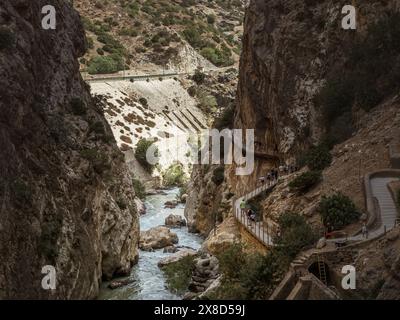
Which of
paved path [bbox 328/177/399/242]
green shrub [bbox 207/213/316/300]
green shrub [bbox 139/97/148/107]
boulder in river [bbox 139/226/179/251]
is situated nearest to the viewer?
green shrub [bbox 207/213/316/300]

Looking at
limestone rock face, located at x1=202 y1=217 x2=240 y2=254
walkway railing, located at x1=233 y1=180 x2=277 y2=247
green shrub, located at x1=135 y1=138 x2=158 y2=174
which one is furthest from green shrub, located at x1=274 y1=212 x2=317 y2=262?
green shrub, located at x1=135 y1=138 x2=158 y2=174

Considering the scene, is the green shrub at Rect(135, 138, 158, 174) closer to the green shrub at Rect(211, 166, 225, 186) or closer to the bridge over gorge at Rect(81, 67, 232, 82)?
the bridge over gorge at Rect(81, 67, 232, 82)

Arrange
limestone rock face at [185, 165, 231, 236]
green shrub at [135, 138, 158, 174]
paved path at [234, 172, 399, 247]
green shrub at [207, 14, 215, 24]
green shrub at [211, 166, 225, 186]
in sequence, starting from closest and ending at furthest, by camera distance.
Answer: paved path at [234, 172, 399, 247], limestone rock face at [185, 165, 231, 236], green shrub at [211, 166, 225, 186], green shrub at [135, 138, 158, 174], green shrub at [207, 14, 215, 24]

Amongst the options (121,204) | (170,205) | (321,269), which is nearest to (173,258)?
(121,204)

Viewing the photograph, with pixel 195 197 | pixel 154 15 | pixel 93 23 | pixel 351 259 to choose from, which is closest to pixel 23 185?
pixel 351 259

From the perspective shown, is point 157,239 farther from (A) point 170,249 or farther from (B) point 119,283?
(B) point 119,283

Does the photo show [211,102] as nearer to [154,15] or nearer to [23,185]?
[154,15]
